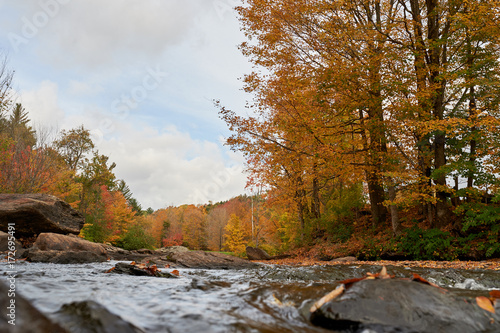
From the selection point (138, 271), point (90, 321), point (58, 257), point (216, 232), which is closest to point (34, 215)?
point (58, 257)

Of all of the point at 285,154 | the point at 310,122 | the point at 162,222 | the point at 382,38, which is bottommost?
the point at 162,222

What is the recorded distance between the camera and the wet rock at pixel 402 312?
7.32ft

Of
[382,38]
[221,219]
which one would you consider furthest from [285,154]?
[221,219]

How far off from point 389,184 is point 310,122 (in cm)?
400

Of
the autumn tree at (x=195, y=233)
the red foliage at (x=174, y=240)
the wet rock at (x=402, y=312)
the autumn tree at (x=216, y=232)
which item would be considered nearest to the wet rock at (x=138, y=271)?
the wet rock at (x=402, y=312)

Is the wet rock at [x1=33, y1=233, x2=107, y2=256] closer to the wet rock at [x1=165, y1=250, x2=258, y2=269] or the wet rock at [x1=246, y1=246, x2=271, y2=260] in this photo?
the wet rock at [x1=165, y1=250, x2=258, y2=269]

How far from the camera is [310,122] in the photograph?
→ 1239 centimetres

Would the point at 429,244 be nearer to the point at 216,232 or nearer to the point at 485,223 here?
the point at 485,223

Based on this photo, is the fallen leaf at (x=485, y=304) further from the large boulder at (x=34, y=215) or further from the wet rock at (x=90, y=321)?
the large boulder at (x=34, y=215)

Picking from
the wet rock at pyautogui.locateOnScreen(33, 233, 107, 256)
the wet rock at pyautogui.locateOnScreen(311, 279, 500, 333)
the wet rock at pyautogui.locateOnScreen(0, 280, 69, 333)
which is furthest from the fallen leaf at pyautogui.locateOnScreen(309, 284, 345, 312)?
the wet rock at pyautogui.locateOnScreen(33, 233, 107, 256)

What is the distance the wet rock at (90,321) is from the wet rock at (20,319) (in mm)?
371

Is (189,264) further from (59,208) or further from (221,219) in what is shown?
(221,219)

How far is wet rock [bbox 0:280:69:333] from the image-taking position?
1.21 m

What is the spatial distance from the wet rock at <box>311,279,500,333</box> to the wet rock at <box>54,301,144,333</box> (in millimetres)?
1487
